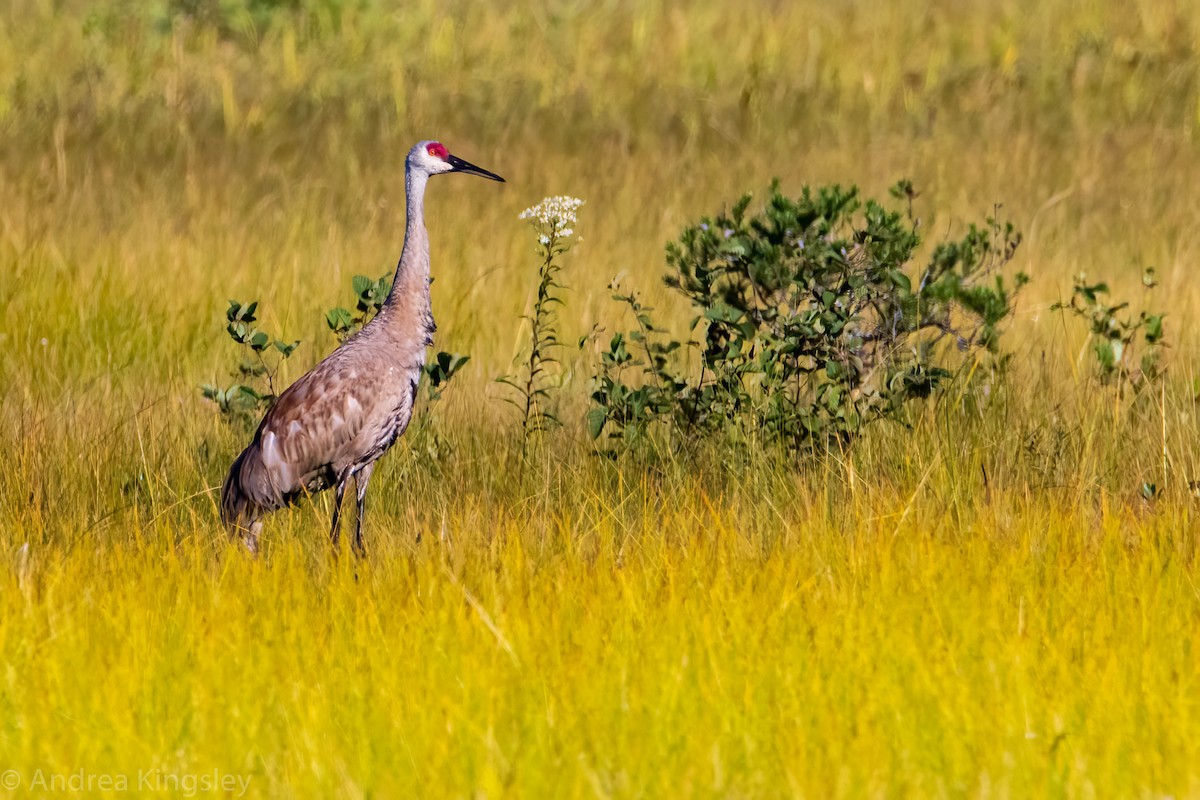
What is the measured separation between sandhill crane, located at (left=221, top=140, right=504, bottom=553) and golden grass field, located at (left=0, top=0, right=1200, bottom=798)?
154mm

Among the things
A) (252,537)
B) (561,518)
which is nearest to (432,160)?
(561,518)

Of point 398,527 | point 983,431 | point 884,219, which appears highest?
point 884,219

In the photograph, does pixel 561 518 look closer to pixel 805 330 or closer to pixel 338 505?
pixel 338 505

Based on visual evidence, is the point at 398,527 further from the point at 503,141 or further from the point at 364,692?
the point at 503,141

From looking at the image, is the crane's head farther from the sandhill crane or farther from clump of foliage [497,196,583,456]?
the sandhill crane

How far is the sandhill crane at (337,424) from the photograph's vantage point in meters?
5.69

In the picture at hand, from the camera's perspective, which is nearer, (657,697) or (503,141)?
(657,697)

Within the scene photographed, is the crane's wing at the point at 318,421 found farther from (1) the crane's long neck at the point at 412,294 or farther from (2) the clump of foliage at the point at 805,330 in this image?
(2) the clump of foliage at the point at 805,330

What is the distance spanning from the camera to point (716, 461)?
6.04 metres

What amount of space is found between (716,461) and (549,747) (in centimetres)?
261

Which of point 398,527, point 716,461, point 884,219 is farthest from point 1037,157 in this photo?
point 398,527

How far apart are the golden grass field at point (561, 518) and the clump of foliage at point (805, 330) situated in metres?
0.18

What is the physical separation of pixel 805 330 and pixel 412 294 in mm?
1432

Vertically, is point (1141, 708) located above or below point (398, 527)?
above
